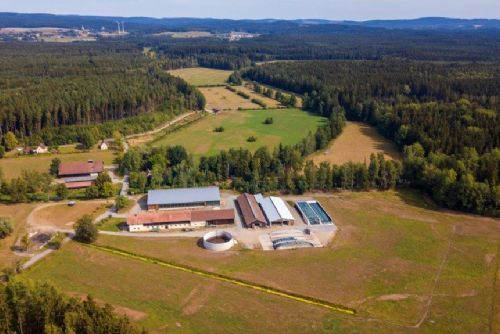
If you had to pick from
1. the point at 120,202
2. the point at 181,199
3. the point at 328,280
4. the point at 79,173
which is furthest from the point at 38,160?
the point at 328,280

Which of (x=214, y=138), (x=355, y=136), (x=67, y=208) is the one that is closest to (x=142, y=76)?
(x=214, y=138)

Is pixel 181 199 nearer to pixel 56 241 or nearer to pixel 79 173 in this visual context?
pixel 56 241

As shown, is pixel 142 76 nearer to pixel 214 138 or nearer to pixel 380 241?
pixel 214 138

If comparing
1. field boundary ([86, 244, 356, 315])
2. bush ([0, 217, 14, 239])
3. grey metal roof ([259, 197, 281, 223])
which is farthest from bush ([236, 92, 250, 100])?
field boundary ([86, 244, 356, 315])

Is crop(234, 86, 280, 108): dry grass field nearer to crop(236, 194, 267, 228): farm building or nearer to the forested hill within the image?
the forested hill

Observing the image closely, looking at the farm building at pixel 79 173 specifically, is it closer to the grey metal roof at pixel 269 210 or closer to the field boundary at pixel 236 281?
the field boundary at pixel 236 281
